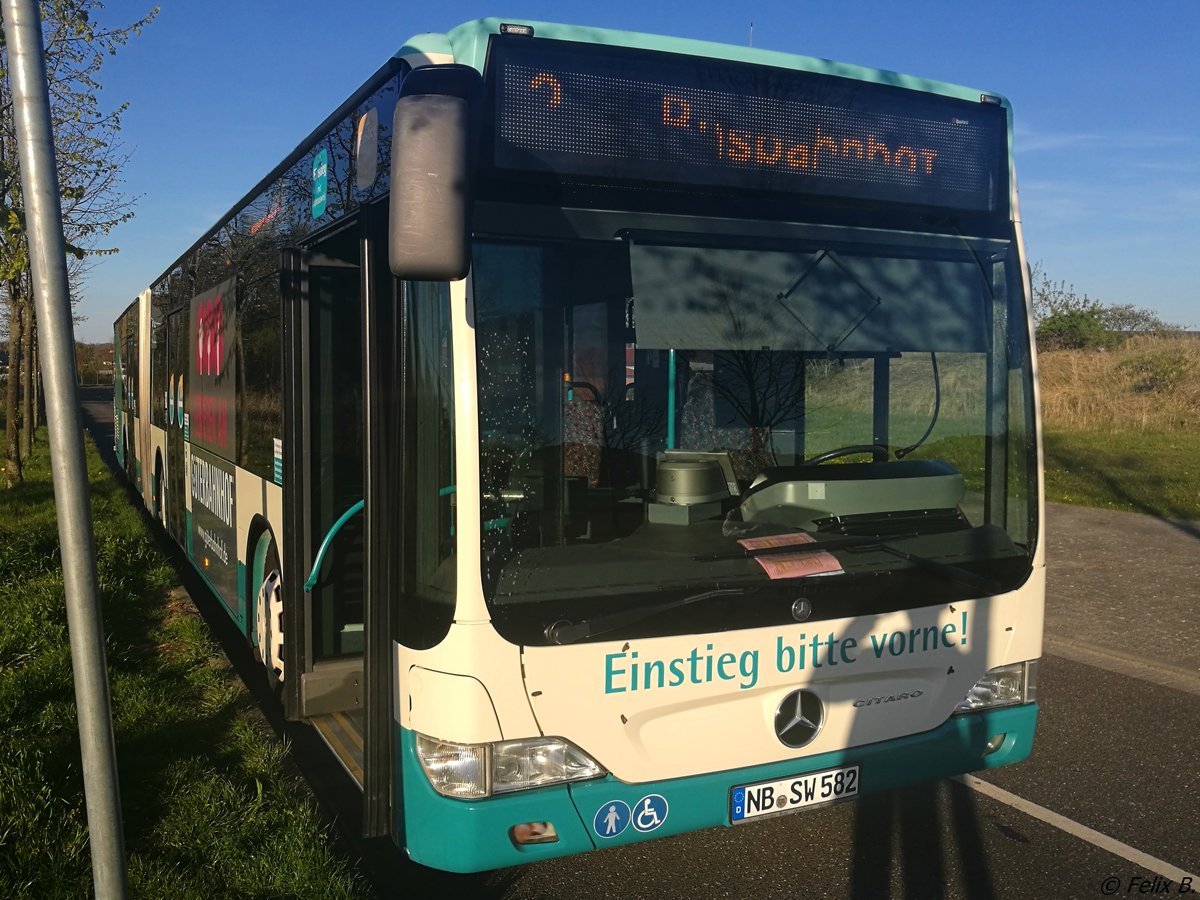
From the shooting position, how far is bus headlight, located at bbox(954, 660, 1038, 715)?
411cm

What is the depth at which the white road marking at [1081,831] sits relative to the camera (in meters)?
4.32

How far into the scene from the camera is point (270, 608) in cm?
557

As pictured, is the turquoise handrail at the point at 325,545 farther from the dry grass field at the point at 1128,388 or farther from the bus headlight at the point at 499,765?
the dry grass field at the point at 1128,388

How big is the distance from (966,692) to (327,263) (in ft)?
9.91

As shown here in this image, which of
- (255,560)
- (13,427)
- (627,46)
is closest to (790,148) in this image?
(627,46)

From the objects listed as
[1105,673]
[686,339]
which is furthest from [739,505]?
[1105,673]

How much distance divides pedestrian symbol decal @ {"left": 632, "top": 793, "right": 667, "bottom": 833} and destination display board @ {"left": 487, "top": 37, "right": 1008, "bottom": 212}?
2.01 m

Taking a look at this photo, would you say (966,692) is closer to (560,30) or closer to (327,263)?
(560,30)

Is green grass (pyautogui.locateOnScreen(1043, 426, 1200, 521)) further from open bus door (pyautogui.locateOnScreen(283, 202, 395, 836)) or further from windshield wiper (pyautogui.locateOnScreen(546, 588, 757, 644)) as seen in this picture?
windshield wiper (pyautogui.locateOnScreen(546, 588, 757, 644))

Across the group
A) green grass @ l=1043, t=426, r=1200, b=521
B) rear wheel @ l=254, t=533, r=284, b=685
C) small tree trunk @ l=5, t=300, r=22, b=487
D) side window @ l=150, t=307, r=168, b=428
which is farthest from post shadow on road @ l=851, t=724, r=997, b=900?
small tree trunk @ l=5, t=300, r=22, b=487

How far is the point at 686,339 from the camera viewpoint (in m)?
3.74

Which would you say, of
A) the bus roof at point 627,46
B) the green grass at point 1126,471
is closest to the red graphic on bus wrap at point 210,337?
the bus roof at point 627,46

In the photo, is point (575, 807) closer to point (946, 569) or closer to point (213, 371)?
point (946, 569)

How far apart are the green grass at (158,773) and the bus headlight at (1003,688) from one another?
2.30 m
